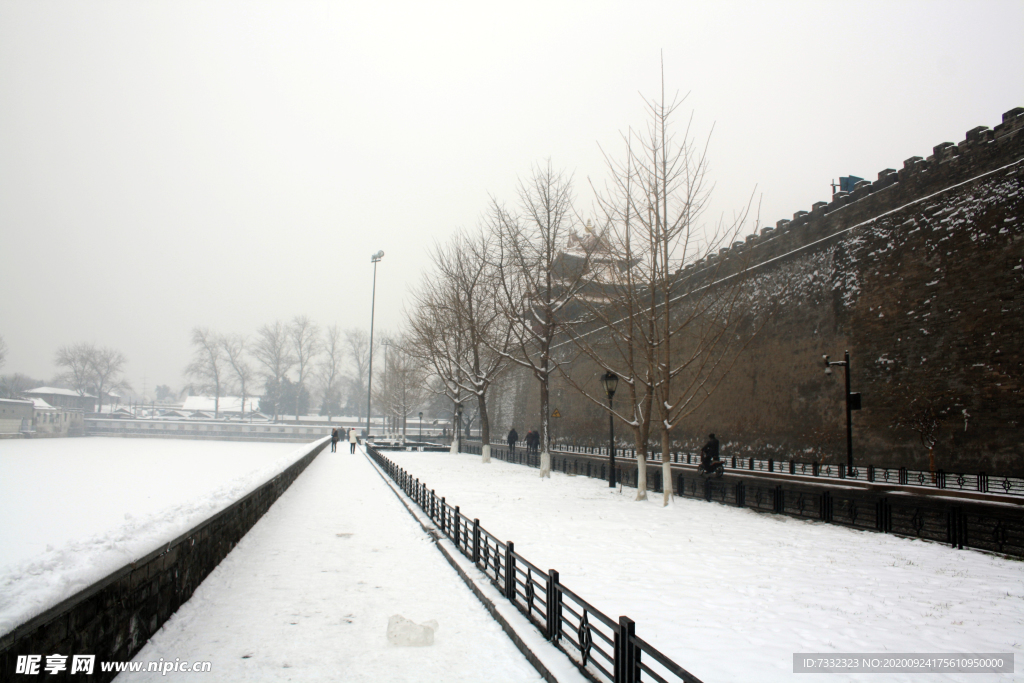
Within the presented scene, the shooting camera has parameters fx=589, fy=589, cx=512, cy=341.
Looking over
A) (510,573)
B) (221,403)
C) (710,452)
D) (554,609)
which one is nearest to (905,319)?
(710,452)

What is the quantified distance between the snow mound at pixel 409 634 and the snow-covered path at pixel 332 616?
0.25 ft

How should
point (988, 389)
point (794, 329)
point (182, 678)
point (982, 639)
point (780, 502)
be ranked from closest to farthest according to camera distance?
point (182, 678)
point (982, 639)
point (780, 502)
point (988, 389)
point (794, 329)

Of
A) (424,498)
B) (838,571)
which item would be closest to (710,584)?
(838,571)

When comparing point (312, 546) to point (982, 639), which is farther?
point (312, 546)

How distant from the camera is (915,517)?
9352 millimetres

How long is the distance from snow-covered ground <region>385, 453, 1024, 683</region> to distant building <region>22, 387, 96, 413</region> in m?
80.3

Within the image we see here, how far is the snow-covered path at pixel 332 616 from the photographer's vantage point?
464cm

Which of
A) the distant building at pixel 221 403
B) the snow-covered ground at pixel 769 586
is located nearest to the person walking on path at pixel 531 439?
the snow-covered ground at pixel 769 586

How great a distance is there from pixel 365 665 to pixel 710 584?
13.4ft

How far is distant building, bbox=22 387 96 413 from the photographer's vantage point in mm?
70500

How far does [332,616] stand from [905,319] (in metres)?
17.9

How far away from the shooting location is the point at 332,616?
590 centimetres

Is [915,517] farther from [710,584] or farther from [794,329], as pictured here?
[794,329]

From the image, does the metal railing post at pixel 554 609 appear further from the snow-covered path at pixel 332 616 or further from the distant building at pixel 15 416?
the distant building at pixel 15 416
